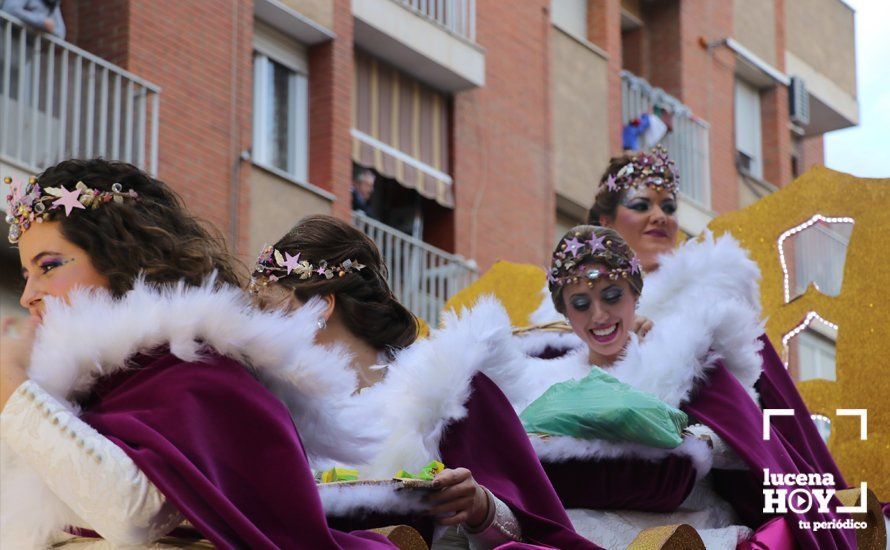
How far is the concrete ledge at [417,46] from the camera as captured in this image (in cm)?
1369

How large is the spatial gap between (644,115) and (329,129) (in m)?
4.44

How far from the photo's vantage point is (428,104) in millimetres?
14727

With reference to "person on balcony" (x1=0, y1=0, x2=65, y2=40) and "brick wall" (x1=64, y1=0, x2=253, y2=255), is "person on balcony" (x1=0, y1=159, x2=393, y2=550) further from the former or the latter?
"brick wall" (x1=64, y1=0, x2=253, y2=255)

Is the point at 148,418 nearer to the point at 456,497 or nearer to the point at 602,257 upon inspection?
the point at 456,497

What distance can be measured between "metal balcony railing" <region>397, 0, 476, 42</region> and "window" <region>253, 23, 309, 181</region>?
1.61m

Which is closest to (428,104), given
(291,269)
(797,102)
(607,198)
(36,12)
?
(36,12)

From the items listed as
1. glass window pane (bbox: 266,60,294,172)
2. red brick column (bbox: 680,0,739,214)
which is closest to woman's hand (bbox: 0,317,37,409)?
glass window pane (bbox: 266,60,294,172)

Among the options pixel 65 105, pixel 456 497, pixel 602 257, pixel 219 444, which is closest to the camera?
pixel 219 444

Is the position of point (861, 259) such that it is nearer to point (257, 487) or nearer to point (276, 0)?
point (257, 487)

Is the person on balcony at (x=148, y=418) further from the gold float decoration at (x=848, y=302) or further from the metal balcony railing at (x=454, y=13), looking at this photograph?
the metal balcony railing at (x=454, y=13)

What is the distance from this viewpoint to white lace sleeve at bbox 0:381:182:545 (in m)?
3.35

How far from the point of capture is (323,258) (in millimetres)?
4758

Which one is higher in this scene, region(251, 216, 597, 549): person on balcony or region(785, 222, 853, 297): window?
region(785, 222, 853, 297): window

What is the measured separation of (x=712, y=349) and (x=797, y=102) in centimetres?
1414
